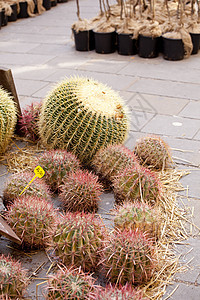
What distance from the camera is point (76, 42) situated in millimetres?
7055

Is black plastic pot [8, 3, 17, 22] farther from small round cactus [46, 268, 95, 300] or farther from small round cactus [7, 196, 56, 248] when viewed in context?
small round cactus [46, 268, 95, 300]

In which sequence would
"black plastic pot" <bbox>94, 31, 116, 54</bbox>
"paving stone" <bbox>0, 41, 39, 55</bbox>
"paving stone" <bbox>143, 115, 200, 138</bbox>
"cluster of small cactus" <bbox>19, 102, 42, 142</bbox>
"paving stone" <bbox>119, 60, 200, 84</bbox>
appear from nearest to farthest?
"cluster of small cactus" <bbox>19, 102, 42, 142</bbox>, "paving stone" <bbox>143, 115, 200, 138</bbox>, "paving stone" <bbox>119, 60, 200, 84</bbox>, "black plastic pot" <bbox>94, 31, 116, 54</bbox>, "paving stone" <bbox>0, 41, 39, 55</bbox>

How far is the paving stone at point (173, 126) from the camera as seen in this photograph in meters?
4.18

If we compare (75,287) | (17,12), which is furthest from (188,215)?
(17,12)

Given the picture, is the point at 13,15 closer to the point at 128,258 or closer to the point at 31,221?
the point at 31,221

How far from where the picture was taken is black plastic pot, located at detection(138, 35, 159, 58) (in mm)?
6430

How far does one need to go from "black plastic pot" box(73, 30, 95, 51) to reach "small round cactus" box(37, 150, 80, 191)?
4.22 metres

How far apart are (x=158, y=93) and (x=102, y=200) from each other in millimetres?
2506

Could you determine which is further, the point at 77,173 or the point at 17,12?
the point at 17,12

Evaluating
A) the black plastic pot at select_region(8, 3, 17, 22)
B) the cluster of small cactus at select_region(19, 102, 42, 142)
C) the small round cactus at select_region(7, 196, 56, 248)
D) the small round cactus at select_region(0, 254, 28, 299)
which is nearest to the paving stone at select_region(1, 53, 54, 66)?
the black plastic pot at select_region(8, 3, 17, 22)

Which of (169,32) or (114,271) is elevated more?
(169,32)

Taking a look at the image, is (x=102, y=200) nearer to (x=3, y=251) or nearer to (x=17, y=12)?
(x=3, y=251)

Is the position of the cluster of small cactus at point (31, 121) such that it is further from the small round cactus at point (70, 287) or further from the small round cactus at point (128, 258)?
the small round cactus at point (70, 287)

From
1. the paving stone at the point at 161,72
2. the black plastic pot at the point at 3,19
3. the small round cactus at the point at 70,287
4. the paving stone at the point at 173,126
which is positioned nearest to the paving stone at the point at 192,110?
the paving stone at the point at 173,126
